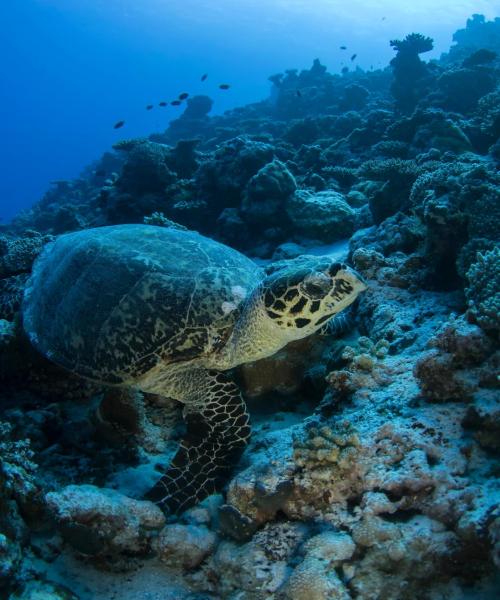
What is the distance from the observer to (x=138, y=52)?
146m

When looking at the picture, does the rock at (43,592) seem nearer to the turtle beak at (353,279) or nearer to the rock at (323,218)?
the turtle beak at (353,279)

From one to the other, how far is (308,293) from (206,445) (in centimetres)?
136

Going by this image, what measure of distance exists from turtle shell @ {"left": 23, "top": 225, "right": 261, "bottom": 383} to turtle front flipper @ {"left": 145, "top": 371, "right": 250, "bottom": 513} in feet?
1.15

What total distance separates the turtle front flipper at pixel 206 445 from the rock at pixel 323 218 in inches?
173

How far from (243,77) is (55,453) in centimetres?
→ 17695

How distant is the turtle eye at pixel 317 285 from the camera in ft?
9.29

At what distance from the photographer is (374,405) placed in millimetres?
2529

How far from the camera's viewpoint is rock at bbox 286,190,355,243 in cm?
705

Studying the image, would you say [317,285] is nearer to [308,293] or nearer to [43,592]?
[308,293]

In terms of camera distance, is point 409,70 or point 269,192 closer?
point 269,192

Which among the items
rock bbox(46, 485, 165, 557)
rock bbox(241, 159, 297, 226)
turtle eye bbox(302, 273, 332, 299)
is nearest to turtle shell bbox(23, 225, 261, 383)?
turtle eye bbox(302, 273, 332, 299)

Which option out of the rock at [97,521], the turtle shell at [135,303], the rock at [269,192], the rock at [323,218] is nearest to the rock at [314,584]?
the rock at [97,521]

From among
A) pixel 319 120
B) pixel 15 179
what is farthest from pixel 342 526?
pixel 15 179

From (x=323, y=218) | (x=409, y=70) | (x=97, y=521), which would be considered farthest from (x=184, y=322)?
(x=409, y=70)
